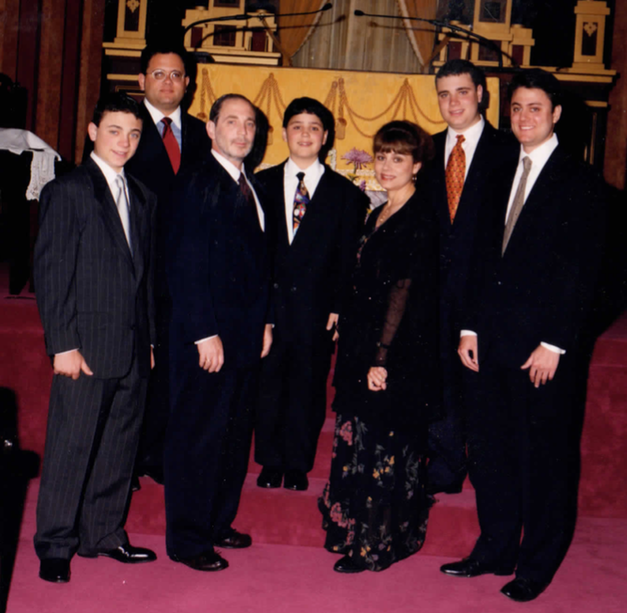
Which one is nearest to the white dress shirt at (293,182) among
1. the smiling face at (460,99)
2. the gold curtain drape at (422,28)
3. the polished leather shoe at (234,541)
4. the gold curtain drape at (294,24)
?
the smiling face at (460,99)

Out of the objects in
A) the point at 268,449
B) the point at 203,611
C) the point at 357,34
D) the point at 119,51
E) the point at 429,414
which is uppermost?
the point at 357,34

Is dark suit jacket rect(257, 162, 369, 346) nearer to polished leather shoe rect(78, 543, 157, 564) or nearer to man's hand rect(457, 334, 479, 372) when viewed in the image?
man's hand rect(457, 334, 479, 372)

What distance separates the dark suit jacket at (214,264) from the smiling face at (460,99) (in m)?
0.83

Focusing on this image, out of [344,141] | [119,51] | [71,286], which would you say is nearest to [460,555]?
[71,286]

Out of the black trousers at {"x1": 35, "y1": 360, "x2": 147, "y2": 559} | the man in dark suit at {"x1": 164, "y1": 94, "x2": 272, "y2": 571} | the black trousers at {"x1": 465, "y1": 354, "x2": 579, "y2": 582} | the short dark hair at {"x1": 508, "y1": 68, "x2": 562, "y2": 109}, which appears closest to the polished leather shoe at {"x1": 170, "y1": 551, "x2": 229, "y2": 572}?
the man in dark suit at {"x1": 164, "y1": 94, "x2": 272, "y2": 571}

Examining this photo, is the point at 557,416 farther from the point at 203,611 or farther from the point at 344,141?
the point at 344,141

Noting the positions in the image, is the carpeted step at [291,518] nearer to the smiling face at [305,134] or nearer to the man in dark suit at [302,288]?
the man in dark suit at [302,288]

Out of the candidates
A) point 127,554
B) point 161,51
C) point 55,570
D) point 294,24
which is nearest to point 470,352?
point 127,554

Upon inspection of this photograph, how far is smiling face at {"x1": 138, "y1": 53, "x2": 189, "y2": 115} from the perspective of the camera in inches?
120

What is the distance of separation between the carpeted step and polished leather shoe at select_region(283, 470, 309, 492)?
1.1 inches

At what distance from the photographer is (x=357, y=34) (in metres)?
9.40

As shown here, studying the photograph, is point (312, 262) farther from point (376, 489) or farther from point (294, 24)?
point (294, 24)

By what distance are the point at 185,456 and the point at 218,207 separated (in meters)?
0.80

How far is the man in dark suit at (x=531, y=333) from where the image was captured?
7.72 feet
